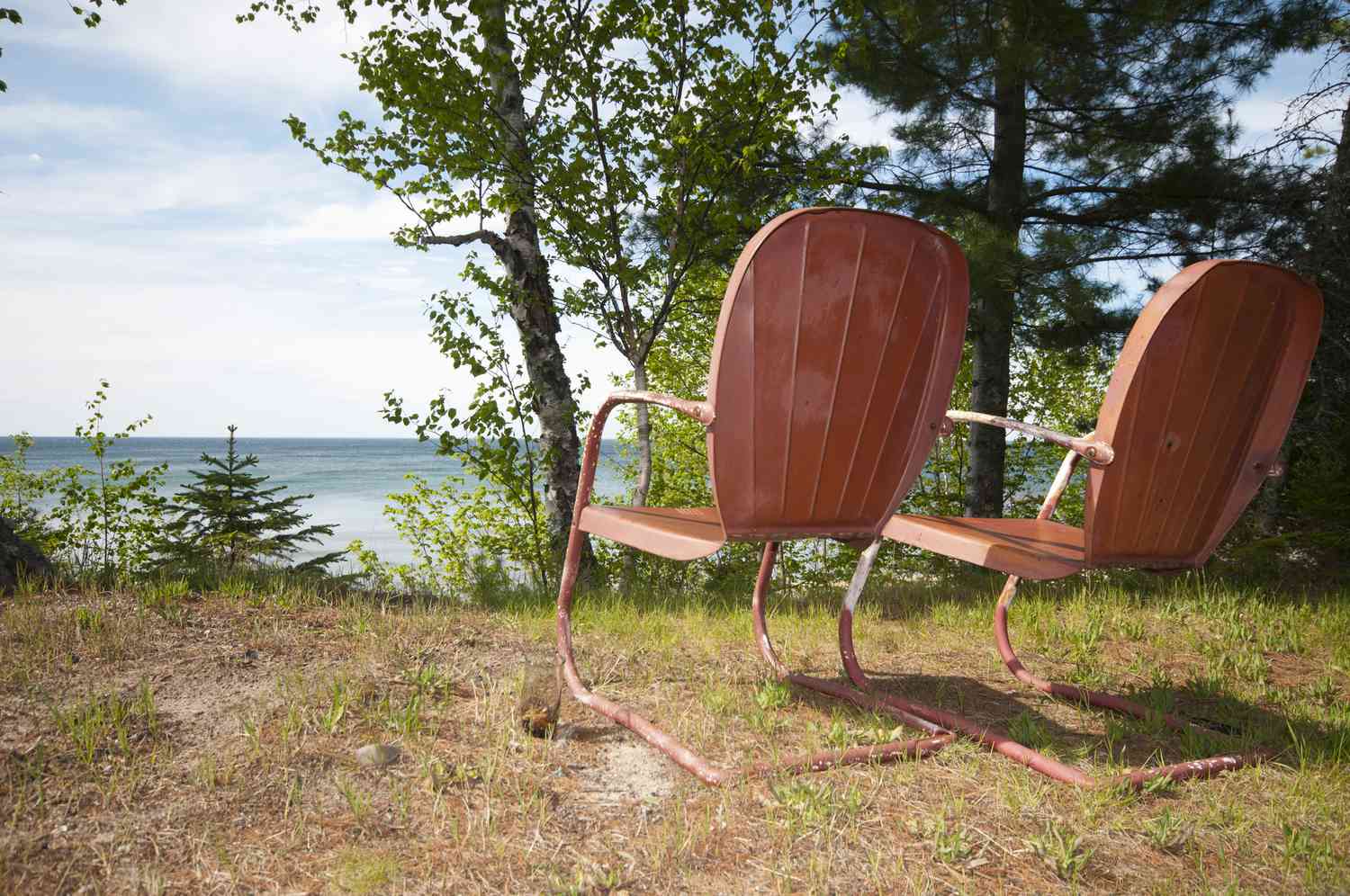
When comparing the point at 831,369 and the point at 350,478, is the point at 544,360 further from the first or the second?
the point at 350,478

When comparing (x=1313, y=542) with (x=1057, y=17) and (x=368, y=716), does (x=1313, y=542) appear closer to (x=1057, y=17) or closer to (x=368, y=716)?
(x=1057, y=17)

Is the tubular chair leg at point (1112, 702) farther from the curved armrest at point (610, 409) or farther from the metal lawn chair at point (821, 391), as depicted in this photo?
the curved armrest at point (610, 409)

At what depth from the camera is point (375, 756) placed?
2074 millimetres

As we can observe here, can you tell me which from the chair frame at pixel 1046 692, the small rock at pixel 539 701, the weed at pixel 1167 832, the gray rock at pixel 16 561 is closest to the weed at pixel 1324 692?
the chair frame at pixel 1046 692

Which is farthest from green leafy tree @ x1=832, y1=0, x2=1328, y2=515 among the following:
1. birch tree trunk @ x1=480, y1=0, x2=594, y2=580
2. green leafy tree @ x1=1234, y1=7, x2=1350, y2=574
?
birch tree trunk @ x1=480, y1=0, x2=594, y2=580

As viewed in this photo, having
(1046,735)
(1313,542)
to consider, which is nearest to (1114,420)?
(1046,735)

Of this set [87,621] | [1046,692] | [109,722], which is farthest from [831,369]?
[87,621]

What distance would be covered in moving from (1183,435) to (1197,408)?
0.25ft

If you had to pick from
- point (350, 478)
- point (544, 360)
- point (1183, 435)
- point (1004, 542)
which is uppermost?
point (544, 360)

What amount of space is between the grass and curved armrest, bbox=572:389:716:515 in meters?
0.64

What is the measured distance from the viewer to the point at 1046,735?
2.49 metres

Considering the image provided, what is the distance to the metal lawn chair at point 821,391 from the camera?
2.04 metres

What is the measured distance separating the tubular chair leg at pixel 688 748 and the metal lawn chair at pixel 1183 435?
0.97 ft

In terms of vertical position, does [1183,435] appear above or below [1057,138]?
below
